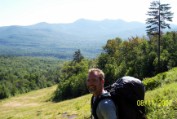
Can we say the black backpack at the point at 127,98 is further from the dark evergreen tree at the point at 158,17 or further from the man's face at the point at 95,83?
the dark evergreen tree at the point at 158,17

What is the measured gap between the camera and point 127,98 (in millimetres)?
5152

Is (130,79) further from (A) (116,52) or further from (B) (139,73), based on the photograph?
(A) (116,52)

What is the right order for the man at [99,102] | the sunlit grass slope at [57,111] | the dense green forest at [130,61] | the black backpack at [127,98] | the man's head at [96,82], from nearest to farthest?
the man at [99,102]
the black backpack at [127,98]
the man's head at [96,82]
the sunlit grass slope at [57,111]
the dense green forest at [130,61]

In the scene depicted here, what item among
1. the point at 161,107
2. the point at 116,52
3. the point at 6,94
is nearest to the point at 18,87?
the point at 6,94

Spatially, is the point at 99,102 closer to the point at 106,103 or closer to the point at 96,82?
the point at 106,103

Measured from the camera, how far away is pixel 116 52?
7794cm

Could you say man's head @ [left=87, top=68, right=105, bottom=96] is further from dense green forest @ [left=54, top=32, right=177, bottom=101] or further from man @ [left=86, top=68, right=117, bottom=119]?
dense green forest @ [left=54, top=32, right=177, bottom=101]

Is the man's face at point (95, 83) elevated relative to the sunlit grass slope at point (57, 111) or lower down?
elevated

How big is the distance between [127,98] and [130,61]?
199 ft

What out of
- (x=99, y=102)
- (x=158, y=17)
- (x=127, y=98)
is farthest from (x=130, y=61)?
(x=99, y=102)

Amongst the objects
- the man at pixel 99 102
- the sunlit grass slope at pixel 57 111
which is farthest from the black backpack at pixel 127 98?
the sunlit grass slope at pixel 57 111

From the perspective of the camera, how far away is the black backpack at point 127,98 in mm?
5078

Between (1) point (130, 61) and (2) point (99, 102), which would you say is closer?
(2) point (99, 102)

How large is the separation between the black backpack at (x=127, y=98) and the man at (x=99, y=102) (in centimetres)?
7
